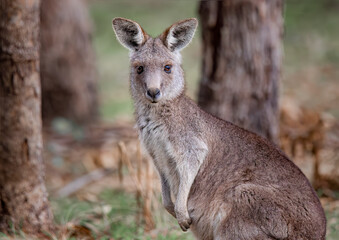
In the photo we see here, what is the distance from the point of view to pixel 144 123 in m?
4.25

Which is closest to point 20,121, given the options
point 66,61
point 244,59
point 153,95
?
point 153,95

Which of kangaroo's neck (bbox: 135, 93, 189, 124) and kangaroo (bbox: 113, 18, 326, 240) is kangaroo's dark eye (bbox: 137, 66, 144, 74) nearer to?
kangaroo (bbox: 113, 18, 326, 240)

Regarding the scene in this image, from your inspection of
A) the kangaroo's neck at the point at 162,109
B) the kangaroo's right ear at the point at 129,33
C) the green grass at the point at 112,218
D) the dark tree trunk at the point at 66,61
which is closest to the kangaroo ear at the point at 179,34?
the kangaroo's right ear at the point at 129,33

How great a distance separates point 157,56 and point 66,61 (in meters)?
4.43

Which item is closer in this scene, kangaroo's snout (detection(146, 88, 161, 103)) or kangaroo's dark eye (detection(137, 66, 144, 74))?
kangaroo's snout (detection(146, 88, 161, 103))

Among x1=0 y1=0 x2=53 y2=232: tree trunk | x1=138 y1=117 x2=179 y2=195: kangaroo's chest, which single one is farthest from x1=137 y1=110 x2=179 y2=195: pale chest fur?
x1=0 y1=0 x2=53 y2=232: tree trunk

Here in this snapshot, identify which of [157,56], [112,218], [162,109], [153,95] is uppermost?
[157,56]

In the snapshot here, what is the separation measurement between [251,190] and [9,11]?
238cm

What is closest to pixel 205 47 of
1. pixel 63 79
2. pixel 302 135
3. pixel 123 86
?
pixel 302 135

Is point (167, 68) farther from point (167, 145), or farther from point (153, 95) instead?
point (167, 145)

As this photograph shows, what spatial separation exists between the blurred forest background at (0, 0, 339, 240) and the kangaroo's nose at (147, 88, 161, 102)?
133 cm

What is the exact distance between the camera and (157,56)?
417 cm

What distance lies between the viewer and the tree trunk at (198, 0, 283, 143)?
5582mm

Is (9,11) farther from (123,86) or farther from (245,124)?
(123,86)
